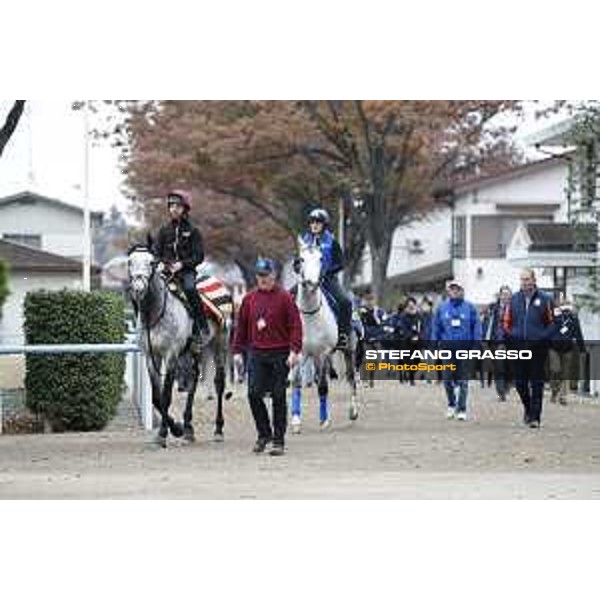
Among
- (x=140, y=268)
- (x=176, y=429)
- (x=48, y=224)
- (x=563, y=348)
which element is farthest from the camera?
(x=563, y=348)

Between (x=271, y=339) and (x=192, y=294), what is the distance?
5.74 feet

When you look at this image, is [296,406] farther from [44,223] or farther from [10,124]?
[10,124]

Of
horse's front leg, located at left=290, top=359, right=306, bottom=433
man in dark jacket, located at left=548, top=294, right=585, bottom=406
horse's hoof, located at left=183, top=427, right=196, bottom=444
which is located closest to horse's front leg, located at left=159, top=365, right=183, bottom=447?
horse's hoof, located at left=183, top=427, right=196, bottom=444

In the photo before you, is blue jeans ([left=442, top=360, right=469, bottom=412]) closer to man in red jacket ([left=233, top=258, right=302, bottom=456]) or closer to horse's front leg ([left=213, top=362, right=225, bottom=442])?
horse's front leg ([left=213, top=362, right=225, bottom=442])

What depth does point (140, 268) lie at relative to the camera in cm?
1923

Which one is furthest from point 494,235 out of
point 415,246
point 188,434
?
point 188,434

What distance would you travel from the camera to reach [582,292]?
27188 mm

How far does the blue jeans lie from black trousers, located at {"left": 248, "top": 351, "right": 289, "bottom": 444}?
3.38m

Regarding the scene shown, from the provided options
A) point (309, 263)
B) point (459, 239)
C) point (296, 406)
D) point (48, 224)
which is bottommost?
point (296, 406)

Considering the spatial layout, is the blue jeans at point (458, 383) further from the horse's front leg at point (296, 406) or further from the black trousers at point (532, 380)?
the horse's front leg at point (296, 406)

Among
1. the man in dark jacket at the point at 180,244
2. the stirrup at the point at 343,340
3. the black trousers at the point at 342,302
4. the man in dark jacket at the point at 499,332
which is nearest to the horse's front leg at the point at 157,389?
the man in dark jacket at the point at 180,244

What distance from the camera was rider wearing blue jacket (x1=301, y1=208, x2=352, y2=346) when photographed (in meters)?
20.7

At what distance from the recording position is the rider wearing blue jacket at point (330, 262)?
67.9ft
